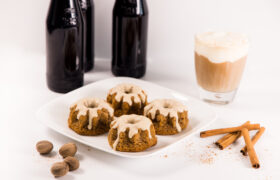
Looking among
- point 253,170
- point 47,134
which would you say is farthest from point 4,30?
point 253,170

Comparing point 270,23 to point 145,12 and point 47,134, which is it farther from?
point 47,134

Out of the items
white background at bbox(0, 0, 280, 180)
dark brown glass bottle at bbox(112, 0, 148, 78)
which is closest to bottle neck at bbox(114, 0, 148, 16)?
dark brown glass bottle at bbox(112, 0, 148, 78)

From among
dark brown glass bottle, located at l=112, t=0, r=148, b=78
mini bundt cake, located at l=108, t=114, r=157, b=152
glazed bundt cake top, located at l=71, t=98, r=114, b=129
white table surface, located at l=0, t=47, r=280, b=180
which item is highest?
dark brown glass bottle, located at l=112, t=0, r=148, b=78

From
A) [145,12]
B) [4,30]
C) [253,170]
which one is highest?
[145,12]

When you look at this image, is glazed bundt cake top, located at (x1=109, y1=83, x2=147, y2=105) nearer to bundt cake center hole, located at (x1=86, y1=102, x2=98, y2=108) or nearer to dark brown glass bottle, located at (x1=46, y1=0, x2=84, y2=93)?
bundt cake center hole, located at (x1=86, y1=102, x2=98, y2=108)


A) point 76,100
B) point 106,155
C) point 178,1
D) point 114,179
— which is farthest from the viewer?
point 178,1

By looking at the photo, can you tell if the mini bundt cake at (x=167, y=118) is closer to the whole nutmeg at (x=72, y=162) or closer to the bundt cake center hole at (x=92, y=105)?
the bundt cake center hole at (x=92, y=105)

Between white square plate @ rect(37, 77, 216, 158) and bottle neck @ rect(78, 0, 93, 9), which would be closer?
white square plate @ rect(37, 77, 216, 158)
